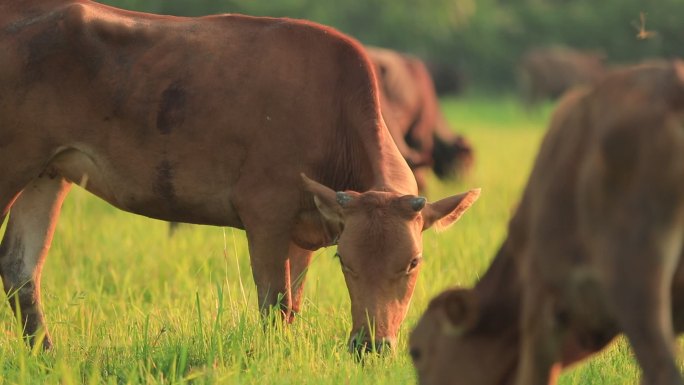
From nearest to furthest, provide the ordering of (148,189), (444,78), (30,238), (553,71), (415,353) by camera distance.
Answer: (415,353), (148,189), (30,238), (553,71), (444,78)

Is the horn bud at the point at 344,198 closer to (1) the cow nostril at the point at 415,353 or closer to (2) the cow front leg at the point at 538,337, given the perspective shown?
(1) the cow nostril at the point at 415,353

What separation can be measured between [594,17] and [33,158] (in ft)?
148

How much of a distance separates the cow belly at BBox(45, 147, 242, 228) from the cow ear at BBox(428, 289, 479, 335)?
235 centimetres

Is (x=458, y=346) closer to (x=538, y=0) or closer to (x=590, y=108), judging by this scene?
(x=590, y=108)

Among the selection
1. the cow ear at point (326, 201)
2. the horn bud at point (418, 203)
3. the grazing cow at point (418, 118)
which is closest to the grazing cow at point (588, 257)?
the horn bud at point (418, 203)

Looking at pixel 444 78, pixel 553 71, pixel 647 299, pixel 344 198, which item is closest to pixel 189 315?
pixel 344 198

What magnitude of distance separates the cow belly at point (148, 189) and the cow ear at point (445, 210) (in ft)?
3.35

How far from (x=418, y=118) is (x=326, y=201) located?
8670mm

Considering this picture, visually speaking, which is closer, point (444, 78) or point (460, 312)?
point (460, 312)

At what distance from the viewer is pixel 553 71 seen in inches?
1610

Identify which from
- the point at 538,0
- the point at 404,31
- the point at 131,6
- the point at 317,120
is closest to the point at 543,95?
the point at 404,31

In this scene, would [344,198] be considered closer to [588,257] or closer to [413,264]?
[413,264]

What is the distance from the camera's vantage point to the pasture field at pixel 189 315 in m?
4.99

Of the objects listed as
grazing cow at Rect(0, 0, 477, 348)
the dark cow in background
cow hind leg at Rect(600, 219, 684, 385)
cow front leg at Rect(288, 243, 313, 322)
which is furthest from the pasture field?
the dark cow in background
